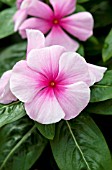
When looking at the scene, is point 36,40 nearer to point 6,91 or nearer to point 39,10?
point 6,91

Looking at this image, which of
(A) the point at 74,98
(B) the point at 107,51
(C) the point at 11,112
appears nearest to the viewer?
(A) the point at 74,98

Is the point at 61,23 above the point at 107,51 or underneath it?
above

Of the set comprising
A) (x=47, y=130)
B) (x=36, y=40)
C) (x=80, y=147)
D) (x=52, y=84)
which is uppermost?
(x=36, y=40)

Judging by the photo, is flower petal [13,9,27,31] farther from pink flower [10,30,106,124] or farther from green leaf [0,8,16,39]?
pink flower [10,30,106,124]

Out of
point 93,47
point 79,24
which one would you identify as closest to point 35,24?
point 79,24

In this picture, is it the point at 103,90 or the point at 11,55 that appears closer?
the point at 103,90

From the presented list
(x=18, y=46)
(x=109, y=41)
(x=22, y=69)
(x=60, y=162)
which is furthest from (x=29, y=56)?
(x=18, y=46)

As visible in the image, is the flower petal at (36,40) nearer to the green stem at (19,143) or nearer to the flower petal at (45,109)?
the flower petal at (45,109)
